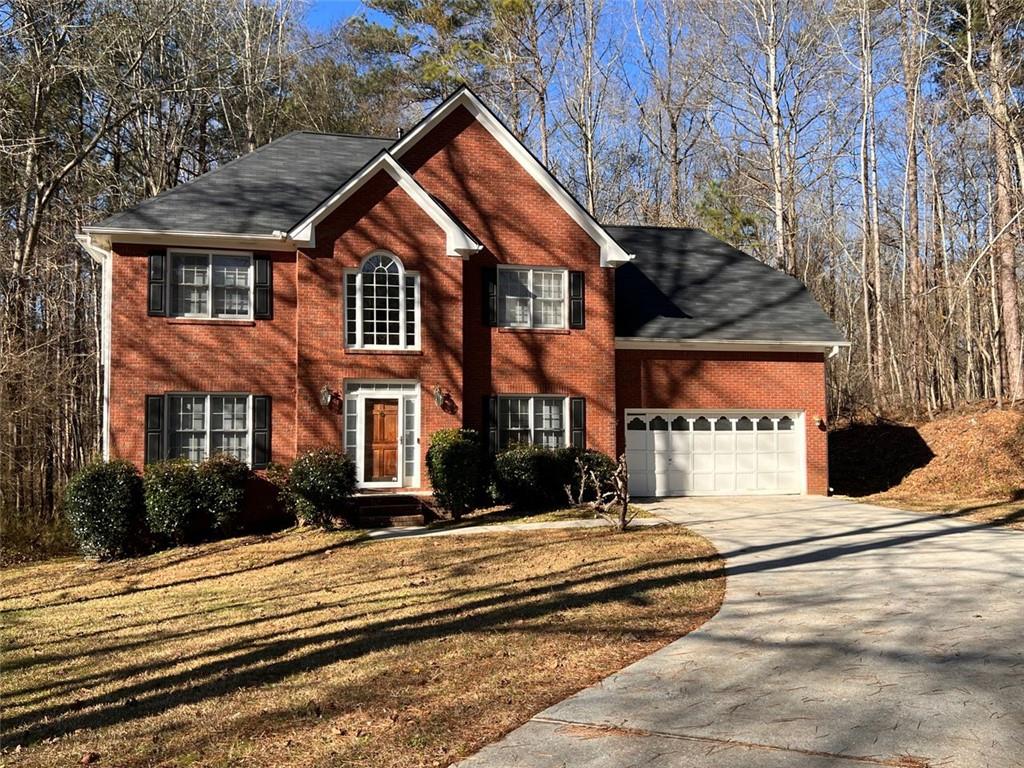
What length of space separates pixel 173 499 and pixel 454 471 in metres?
4.97

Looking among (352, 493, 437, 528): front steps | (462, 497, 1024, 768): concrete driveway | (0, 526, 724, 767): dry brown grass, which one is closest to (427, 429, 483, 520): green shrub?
(352, 493, 437, 528): front steps

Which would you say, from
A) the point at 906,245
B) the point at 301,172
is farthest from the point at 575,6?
the point at 301,172

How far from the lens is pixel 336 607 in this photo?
9219 millimetres

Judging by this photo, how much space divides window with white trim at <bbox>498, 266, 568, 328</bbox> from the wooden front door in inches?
125

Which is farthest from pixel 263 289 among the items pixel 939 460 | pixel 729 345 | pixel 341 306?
pixel 939 460

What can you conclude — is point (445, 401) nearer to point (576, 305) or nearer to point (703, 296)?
point (576, 305)

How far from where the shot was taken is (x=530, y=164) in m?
18.5

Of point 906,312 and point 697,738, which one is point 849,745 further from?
point 906,312

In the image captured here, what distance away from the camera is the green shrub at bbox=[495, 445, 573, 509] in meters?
16.8

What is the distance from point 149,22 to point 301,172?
7231 millimetres

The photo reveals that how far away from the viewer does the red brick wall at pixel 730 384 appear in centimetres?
1917

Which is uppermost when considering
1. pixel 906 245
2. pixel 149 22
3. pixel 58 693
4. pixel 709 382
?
pixel 149 22

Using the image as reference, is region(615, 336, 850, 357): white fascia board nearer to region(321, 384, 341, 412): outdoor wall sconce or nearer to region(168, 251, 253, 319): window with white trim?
region(321, 384, 341, 412): outdoor wall sconce

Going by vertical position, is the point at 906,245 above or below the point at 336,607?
above
